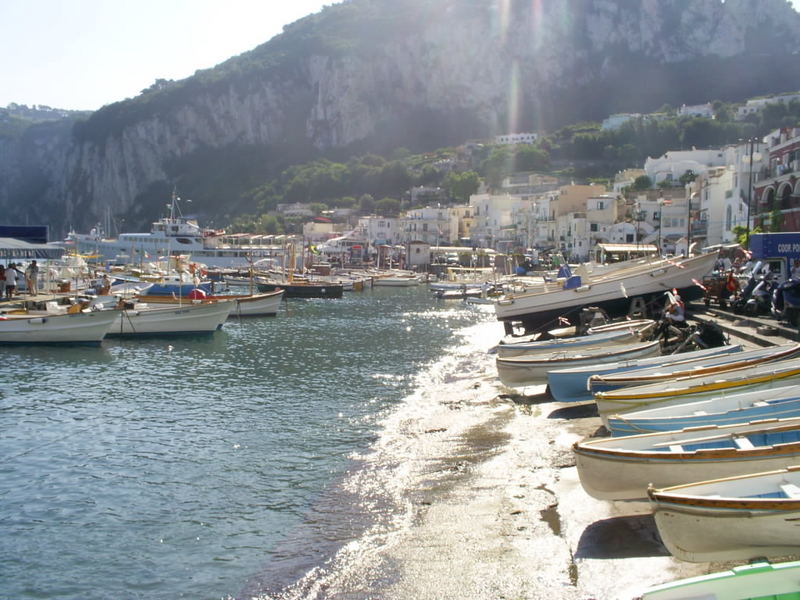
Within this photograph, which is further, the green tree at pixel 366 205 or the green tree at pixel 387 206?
the green tree at pixel 366 205

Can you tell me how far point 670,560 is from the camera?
29.3ft

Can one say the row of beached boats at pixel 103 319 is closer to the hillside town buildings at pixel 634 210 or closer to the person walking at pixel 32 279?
the person walking at pixel 32 279

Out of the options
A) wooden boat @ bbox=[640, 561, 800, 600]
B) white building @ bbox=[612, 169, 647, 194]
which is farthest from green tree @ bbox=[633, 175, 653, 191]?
wooden boat @ bbox=[640, 561, 800, 600]

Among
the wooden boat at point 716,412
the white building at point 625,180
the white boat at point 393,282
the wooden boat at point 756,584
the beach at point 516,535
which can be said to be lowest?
the white boat at point 393,282

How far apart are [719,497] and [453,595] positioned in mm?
3513

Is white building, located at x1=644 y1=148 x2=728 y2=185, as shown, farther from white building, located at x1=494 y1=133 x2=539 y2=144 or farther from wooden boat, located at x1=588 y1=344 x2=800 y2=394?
wooden boat, located at x1=588 y1=344 x2=800 y2=394

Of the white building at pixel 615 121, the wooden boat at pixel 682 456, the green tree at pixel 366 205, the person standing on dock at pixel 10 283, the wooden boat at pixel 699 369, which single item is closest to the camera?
the wooden boat at pixel 682 456

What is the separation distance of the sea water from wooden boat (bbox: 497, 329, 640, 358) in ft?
9.04

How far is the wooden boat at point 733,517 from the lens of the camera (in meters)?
7.50

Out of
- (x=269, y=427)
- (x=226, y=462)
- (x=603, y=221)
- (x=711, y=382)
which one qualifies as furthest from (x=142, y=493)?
(x=603, y=221)

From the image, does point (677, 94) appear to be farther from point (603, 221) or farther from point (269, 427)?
point (269, 427)

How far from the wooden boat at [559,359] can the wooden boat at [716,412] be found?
21.8 ft

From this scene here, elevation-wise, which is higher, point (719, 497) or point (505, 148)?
point (505, 148)

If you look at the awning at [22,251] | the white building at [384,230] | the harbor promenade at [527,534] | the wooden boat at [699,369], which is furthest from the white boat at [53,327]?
the white building at [384,230]
